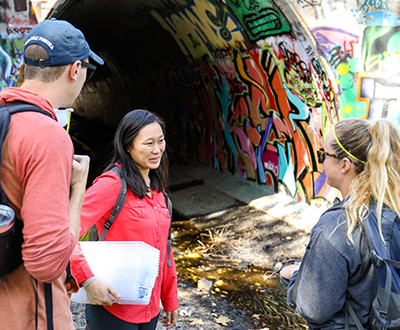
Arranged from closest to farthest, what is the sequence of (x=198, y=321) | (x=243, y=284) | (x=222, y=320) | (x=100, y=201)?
1. (x=100, y=201)
2. (x=198, y=321)
3. (x=222, y=320)
4. (x=243, y=284)

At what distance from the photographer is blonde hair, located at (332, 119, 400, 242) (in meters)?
1.92

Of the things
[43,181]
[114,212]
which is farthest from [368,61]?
[43,181]

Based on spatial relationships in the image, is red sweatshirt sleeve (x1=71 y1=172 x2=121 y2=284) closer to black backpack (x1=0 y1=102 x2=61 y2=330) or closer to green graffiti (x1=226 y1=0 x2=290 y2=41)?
black backpack (x1=0 y1=102 x2=61 y2=330)

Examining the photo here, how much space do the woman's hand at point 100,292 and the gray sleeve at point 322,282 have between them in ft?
3.28

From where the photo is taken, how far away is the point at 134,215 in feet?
8.45

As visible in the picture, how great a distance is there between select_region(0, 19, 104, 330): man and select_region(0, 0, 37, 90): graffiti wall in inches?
184

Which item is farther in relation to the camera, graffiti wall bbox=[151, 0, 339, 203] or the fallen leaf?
graffiti wall bbox=[151, 0, 339, 203]

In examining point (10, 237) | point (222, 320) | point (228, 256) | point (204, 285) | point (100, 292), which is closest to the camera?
point (10, 237)

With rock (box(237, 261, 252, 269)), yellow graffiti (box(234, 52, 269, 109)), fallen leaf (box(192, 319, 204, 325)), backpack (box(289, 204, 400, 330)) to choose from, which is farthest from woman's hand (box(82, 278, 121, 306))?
yellow graffiti (box(234, 52, 269, 109))

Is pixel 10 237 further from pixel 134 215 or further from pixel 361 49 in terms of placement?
pixel 361 49

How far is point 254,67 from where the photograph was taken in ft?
28.6

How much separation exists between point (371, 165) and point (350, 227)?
0.35 m

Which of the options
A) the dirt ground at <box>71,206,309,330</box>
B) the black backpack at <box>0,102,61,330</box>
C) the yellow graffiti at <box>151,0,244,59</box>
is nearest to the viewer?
the black backpack at <box>0,102,61,330</box>

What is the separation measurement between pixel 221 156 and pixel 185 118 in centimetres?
259
